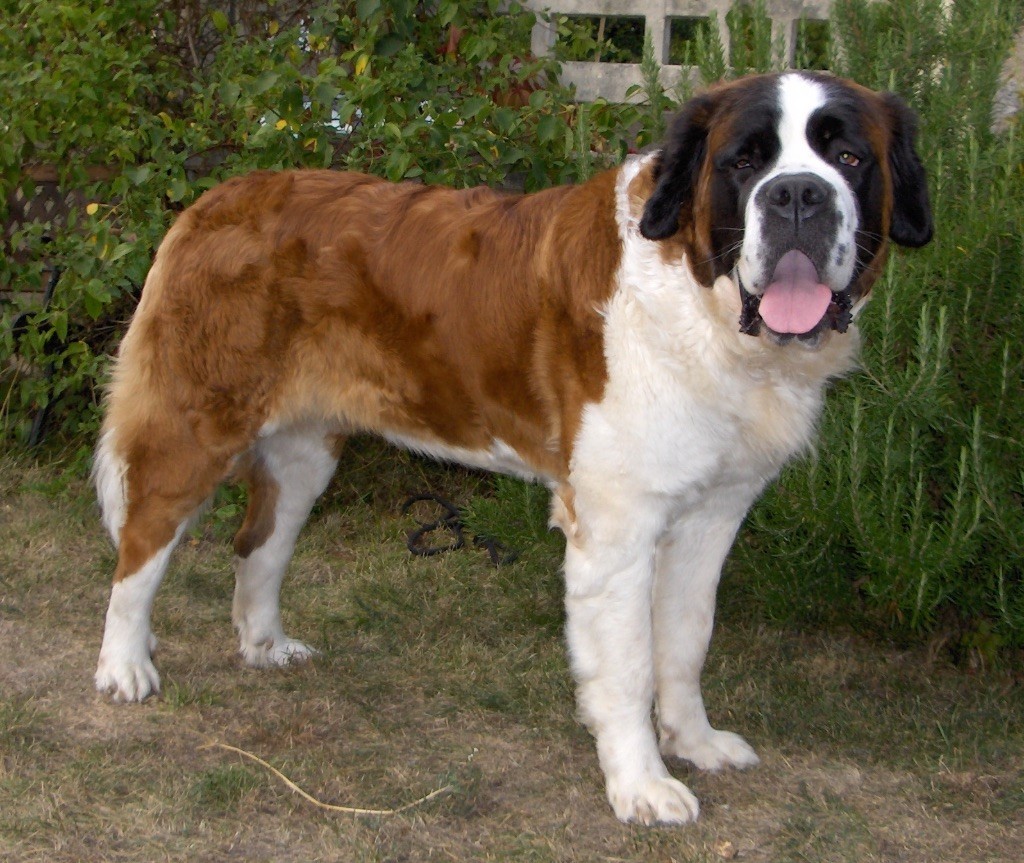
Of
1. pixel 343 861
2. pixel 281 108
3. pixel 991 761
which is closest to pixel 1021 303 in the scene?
pixel 991 761

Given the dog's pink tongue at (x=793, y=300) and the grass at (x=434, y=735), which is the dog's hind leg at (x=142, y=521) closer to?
the grass at (x=434, y=735)

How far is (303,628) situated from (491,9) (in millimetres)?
2162

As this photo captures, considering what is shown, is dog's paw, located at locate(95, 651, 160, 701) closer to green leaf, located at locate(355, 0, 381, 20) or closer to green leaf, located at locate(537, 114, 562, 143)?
green leaf, located at locate(537, 114, 562, 143)

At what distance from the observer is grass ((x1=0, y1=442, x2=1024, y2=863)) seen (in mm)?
2492

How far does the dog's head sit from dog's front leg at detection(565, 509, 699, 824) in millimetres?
530

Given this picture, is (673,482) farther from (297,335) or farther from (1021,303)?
(1021,303)

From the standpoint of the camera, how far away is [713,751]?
2824 millimetres

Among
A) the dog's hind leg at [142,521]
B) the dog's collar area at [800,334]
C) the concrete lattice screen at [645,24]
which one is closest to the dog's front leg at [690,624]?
the dog's collar area at [800,334]

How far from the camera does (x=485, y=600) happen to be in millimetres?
3881

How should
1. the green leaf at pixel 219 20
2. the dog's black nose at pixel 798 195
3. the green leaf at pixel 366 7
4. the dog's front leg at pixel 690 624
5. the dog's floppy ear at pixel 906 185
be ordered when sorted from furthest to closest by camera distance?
1. the green leaf at pixel 219 20
2. the green leaf at pixel 366 7
3. the dog's front leg at pixel 690 624
4. the dog's floppy ear at pixel 906 185
5. the dog's black nose at pixel 798 195

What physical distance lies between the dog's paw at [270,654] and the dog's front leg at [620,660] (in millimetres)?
1024

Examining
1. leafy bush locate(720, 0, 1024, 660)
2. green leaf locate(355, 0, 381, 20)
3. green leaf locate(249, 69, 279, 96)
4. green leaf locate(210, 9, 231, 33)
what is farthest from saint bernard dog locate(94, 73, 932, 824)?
green leaf locate(210, 9, 231, 33)

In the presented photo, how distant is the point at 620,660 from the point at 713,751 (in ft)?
1.46

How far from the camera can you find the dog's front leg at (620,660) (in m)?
2.53
